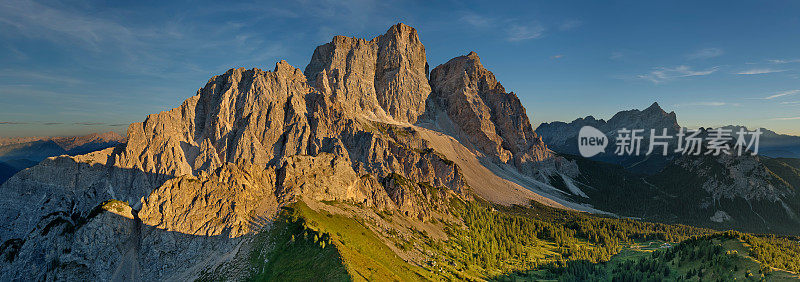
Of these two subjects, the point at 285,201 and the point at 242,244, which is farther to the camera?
the point at 285,201

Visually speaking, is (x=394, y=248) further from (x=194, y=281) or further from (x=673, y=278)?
(x=673, y=278)

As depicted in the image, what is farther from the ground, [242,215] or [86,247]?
[242,215]

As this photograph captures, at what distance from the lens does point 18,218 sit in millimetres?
148375

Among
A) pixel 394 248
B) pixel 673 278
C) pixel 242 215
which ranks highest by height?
pixel 242 215

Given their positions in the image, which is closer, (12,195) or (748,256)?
(748,256)

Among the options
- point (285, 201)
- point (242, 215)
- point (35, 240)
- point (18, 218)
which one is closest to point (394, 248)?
point (285, 201)

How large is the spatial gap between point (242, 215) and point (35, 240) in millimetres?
47300

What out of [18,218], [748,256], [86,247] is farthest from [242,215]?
[748,256]

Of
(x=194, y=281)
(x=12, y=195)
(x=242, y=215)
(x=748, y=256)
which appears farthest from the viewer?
(x=12, y=195)

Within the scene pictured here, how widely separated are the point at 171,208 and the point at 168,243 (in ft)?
32.7

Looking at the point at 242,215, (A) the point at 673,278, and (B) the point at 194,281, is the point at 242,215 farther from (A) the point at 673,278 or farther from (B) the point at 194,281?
(A) the point at 673,278

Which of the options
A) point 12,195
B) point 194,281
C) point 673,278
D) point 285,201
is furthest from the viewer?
point 12,195

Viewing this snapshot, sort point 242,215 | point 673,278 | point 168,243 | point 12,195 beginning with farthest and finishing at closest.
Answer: point 12,195 < point 673,278 < point 242,215 < point 168,243

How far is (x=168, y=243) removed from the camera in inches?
3777
